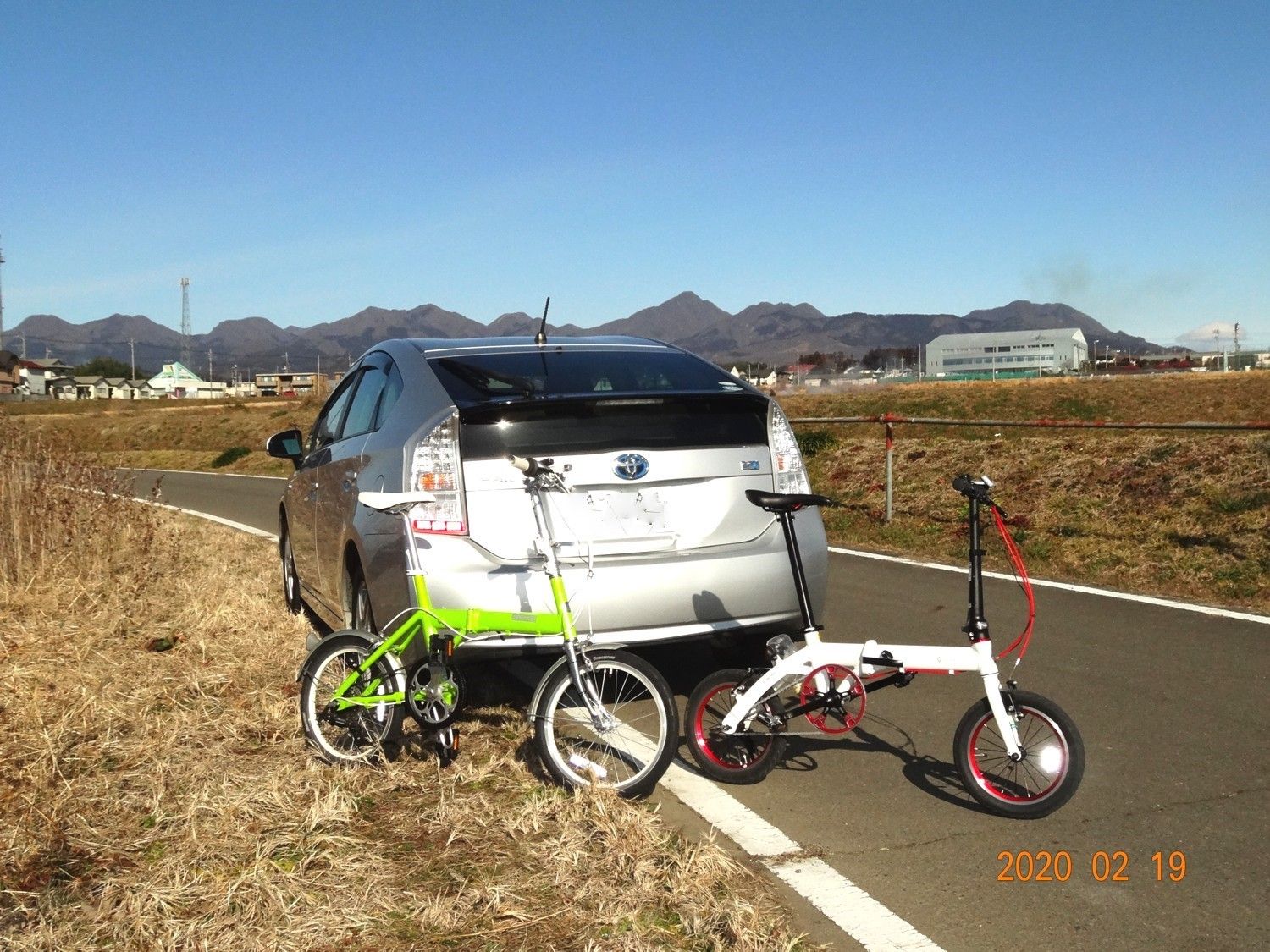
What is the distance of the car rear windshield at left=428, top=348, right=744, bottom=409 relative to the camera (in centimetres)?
570

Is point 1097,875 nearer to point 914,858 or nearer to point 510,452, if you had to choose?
point 914,858

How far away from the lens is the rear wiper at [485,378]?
5.70m

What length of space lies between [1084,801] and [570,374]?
2869 millimetres

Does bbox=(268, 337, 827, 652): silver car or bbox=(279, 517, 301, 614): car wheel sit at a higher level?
bbox=(268, 337, 827, 652): silver car

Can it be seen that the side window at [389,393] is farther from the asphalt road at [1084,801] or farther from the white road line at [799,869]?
the white road line at [799,869]

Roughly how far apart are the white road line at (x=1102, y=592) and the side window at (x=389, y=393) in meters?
5.57

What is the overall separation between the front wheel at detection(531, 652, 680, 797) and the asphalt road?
0.23 m

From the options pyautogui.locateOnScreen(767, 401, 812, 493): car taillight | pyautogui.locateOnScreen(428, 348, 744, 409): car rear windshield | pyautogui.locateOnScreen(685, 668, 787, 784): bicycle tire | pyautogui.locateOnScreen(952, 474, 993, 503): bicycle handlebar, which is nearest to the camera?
pyautogui.locateOnScreen(952, 474, 993, 503): bicycle handlebar

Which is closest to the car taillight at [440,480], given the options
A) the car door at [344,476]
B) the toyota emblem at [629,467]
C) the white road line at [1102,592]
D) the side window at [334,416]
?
the toyota emblem at [629,467]

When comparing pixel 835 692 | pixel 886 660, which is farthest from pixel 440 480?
pixel 886 660

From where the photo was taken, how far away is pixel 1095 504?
13.0 m

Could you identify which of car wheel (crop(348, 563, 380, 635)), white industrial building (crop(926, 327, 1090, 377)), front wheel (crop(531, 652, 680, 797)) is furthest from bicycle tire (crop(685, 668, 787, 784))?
white industrial building (crop(926, 327, 1090, 377))

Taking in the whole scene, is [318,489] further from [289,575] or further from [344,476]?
[289,575]

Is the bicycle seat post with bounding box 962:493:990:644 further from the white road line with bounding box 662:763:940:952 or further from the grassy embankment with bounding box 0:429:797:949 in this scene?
the grassy embankment with bounding box 0:429:797:949
